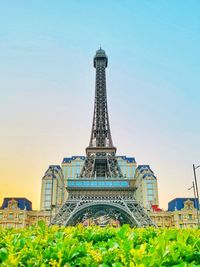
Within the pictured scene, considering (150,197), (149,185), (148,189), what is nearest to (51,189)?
(148,189)

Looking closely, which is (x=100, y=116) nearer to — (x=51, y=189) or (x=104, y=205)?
(x=104, y=205)

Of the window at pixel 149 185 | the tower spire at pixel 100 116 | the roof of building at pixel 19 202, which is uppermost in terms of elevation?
the tower spire at pixel 100 116

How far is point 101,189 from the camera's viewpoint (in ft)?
164

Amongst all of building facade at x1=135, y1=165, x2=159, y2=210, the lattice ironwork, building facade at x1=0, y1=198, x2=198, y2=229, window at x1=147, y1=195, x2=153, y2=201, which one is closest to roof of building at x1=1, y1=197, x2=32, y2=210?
building facade at x1=0, y1=198, x2=198, y2=229

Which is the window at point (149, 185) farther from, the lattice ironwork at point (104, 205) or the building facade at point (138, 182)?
the lattice ironwork at point (104, 205)

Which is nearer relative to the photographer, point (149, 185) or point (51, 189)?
point (51, 189)

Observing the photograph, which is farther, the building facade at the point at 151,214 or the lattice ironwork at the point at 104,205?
the building facade at the point at 151,214

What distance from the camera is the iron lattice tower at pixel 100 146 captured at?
186ft

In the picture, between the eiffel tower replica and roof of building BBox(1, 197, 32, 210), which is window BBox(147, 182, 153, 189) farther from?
roof of building BBox(1, 197, 32, 210)

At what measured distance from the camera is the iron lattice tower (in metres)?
56.7

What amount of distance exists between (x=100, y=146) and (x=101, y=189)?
1283 centimetres

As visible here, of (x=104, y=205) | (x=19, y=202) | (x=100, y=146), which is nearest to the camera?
(x=104, y=205)

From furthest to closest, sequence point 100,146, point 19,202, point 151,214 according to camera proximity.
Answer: point 19,202, point 151,214, point 100,146

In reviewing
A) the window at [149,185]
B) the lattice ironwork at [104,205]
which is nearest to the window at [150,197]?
the window at [149,185]
